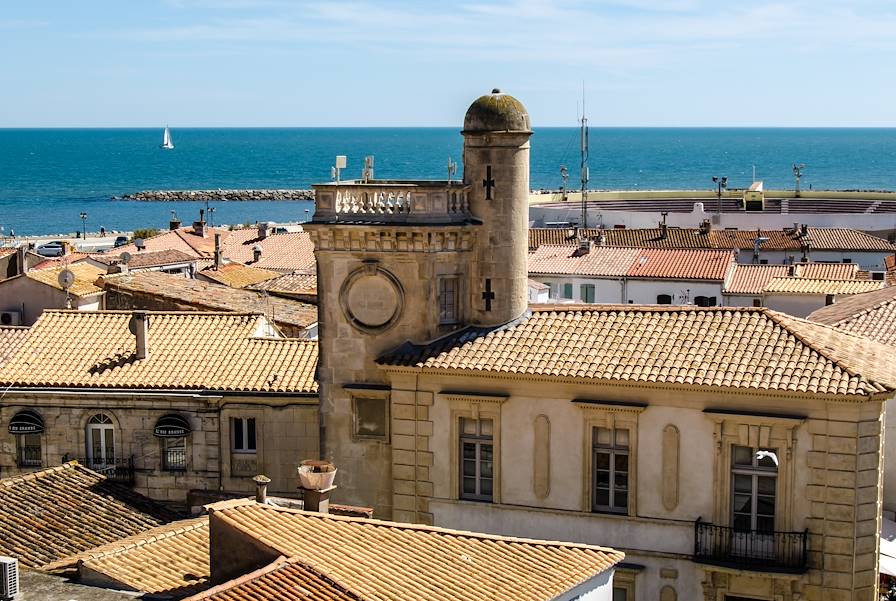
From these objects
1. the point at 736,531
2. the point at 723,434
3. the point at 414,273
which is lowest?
the point at 736,531

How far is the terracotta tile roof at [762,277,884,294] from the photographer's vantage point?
5444 centimetres

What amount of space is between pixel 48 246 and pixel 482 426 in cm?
8823

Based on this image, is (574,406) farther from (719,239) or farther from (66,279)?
(719,239)

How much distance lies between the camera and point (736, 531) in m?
27.7

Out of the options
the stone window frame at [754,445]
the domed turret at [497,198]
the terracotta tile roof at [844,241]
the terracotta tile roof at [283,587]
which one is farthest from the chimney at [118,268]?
the terracotta tile roof at [844,241]

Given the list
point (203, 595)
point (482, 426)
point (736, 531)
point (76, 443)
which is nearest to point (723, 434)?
point (736, 531)

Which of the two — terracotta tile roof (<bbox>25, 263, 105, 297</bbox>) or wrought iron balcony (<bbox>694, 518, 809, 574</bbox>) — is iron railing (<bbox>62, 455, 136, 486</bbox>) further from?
wrought iron balcony (<bbox>694, 518, 809, 574</bbox>)

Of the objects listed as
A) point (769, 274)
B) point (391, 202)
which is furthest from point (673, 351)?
point (769, 274)

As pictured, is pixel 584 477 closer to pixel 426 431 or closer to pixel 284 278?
pixel 426 431

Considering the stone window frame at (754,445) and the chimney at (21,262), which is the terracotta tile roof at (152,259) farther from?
the stone window frame at (754,445)

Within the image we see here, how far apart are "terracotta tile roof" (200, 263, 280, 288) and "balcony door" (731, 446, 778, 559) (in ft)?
106

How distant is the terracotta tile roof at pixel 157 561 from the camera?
2194cm

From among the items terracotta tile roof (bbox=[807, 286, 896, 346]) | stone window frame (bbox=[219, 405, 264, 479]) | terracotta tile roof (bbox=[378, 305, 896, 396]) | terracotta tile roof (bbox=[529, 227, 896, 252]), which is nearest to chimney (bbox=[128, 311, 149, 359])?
stone window frame (bbox=[219, 405, 264, 479])

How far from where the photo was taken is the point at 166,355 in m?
36.1
